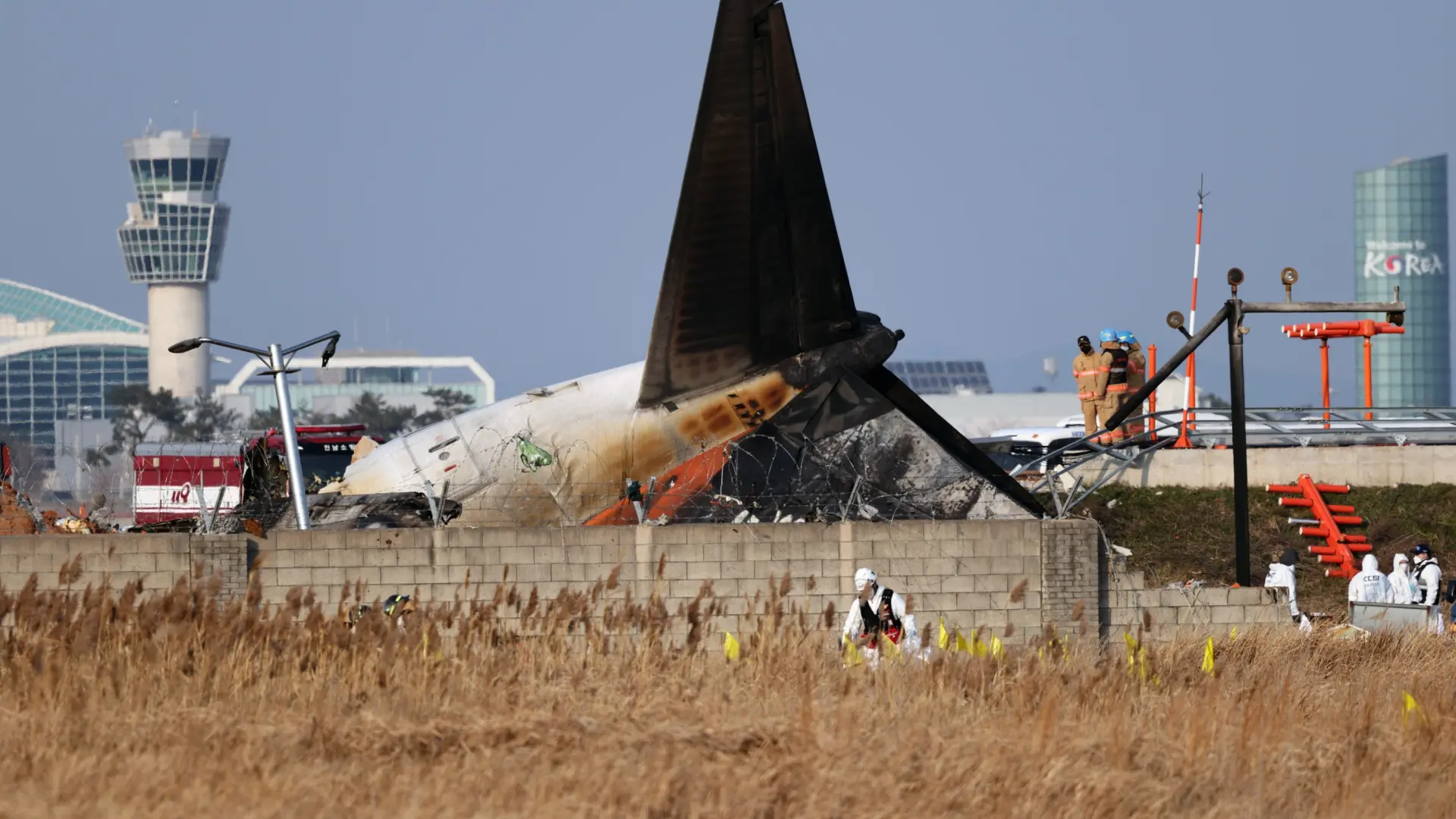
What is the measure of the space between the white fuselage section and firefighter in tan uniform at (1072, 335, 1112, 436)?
10.4 metres

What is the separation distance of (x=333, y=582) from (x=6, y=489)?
6.15 m

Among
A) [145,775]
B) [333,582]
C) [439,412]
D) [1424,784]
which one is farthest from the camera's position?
[439,412]

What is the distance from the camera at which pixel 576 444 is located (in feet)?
86.4

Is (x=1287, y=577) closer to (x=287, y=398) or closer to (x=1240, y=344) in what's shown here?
(x=1240, y=344)

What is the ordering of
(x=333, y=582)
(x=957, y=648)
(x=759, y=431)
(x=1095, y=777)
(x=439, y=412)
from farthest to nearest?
(x=439, y=412) < (x=759, y=431) < (x=333, y=582) < (x=957, y=648) < (x=1095, y=777)

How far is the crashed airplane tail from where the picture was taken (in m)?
25.0

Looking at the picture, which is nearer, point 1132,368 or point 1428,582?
point 1428,582

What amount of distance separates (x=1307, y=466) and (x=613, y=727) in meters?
22.6

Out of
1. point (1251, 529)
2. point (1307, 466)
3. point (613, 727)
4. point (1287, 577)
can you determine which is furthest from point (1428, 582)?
point (613, 727)

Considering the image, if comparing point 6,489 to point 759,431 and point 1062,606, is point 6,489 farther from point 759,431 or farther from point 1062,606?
point 1062,606

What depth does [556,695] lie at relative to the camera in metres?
12.9

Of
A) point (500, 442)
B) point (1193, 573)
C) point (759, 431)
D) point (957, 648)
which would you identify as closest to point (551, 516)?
point (500, 442)

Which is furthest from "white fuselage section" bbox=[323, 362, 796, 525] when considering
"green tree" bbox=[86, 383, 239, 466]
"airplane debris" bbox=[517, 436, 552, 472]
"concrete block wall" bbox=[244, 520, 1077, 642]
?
"green tree" bbox=[86, 383, 239, 466]

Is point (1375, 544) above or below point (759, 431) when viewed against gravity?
below
